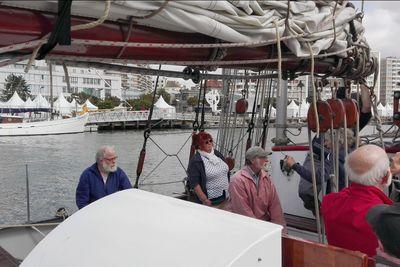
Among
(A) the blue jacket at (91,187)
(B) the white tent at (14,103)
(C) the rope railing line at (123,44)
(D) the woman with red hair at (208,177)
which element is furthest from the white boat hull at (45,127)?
(C) the rope railing line at (123,44)

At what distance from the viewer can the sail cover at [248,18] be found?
2453mm

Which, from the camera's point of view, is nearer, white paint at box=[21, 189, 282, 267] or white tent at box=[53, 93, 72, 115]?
white paint at box=[21, 189, 282, 267]

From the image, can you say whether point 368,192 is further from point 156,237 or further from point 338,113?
point 338,113

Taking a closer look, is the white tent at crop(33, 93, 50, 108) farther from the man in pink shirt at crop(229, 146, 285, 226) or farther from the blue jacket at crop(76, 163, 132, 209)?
the man in pink shirt at crop(229, 146, 285, 226)

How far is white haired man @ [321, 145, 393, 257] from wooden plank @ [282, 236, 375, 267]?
0.35 metres

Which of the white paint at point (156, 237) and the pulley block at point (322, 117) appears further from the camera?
the pulley block at point (322, 117)

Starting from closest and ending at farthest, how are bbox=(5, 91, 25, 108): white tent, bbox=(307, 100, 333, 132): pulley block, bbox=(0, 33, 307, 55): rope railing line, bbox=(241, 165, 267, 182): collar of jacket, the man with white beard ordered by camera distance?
bbox=(0, 33, 307, 55): rope railing line
bbox=(307, 100, 333, 132): pulley block
bbox=(241, 165, 267, 182): collar of jacket
the man with white beard
bbox=(5, 91, 25, 108): white tent

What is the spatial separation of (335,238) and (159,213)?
3.26 feet

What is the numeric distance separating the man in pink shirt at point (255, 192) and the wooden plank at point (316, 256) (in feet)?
4.97

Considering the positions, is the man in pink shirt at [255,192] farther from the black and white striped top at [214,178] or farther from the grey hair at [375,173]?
the grey hair at [375,173]

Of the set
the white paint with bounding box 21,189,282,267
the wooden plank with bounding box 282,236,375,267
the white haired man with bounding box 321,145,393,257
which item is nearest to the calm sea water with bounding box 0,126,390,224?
the white paint with bounding box 21,189,282,267

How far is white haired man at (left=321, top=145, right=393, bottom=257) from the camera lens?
2.41m

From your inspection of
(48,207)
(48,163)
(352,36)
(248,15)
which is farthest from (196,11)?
(48,163)

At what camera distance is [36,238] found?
174 inches
